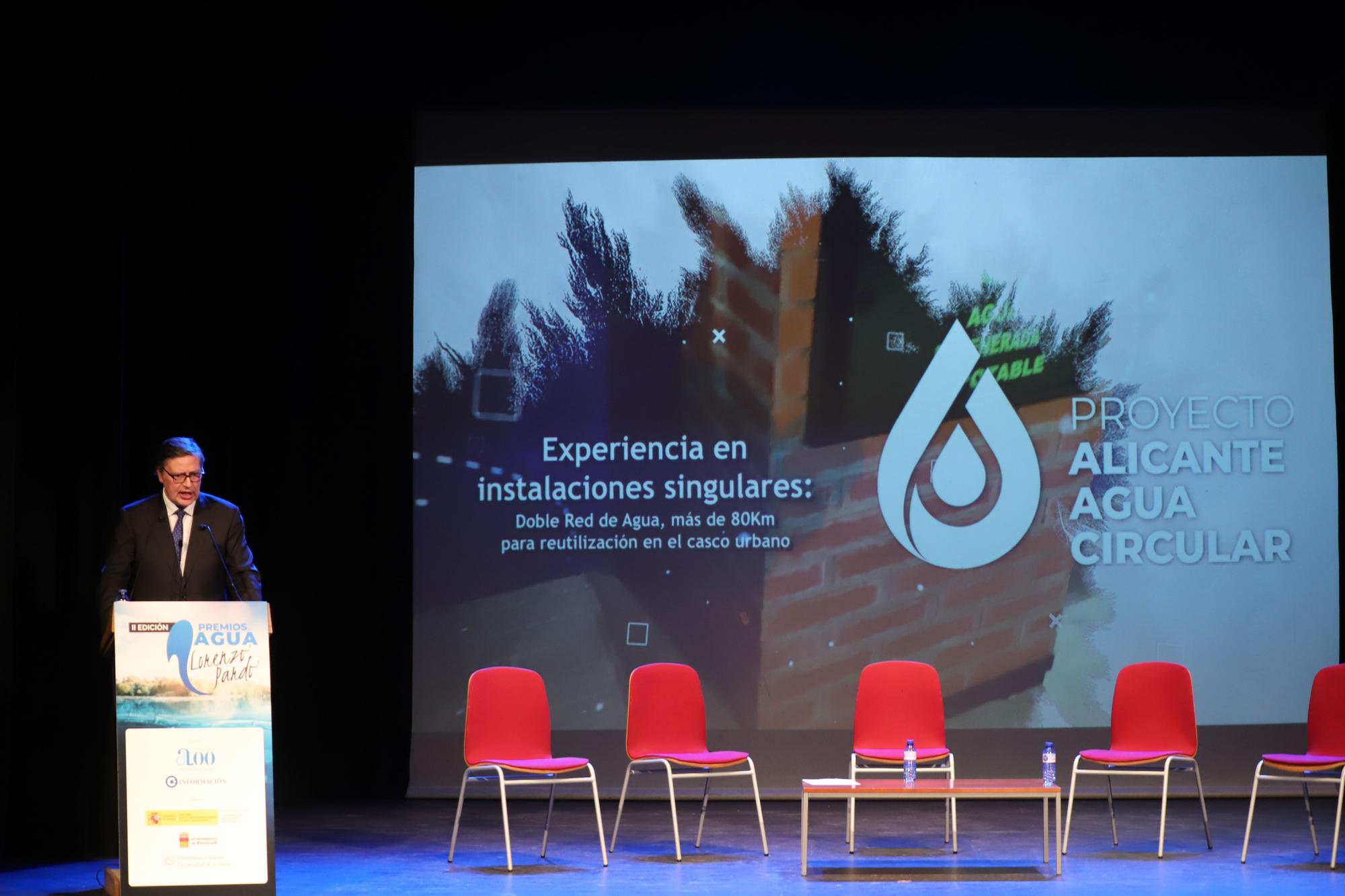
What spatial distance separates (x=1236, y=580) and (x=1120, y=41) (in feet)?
9.02

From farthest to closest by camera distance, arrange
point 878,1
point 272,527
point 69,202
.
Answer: point 272,527, point 878,1, point 69,202

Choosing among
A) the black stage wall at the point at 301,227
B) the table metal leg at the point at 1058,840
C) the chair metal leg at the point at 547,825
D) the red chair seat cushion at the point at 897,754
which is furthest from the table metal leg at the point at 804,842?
the black stage wall at the point at 301,227

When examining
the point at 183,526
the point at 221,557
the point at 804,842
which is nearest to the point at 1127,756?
the point at 804,842

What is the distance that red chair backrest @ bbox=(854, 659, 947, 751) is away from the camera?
6090 millimetres

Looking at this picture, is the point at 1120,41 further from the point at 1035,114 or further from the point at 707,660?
the point at 707,660

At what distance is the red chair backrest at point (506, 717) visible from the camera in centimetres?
579

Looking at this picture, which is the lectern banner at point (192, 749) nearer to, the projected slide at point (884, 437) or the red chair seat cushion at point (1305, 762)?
the projected slide at point (884, 437)

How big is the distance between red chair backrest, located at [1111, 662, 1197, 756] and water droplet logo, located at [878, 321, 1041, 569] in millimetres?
1357

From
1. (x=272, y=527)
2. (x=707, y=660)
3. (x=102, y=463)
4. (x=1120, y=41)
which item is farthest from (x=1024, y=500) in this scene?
(x=102, y=463)

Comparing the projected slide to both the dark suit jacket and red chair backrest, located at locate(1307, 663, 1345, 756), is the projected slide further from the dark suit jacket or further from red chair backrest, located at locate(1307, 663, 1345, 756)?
the dark suit jacket

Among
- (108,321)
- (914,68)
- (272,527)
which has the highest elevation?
(914,68)

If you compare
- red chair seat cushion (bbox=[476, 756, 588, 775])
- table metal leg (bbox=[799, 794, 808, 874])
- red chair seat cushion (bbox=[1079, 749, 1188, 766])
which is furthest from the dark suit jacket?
red chair seat cushion (bbox=[1079, 749, 1188, 766])

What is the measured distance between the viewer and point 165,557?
195 inches

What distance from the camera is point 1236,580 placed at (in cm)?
731
